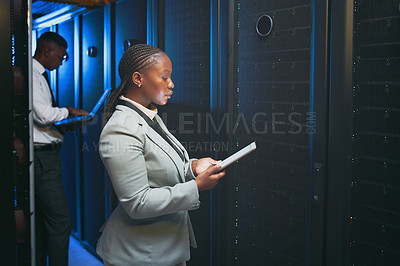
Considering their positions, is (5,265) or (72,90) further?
(72,90)

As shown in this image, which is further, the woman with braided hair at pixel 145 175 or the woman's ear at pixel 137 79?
the woman's ear at pixel 137 79

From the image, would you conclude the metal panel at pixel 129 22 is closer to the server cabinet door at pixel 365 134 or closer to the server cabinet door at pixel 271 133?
the server cabinet door at pixel 271 133

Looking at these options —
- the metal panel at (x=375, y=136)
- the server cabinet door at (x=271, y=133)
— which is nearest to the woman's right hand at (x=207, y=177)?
the server cabinet door at (x=271, y=133)

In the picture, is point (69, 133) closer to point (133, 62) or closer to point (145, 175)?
point (133, 62)

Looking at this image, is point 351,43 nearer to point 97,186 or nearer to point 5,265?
point 5,265

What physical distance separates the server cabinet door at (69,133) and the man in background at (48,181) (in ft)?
2.71

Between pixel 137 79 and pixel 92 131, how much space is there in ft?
6.05

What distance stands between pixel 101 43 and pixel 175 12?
1043mm

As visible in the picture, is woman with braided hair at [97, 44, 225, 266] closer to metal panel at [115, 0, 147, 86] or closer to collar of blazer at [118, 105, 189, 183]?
collar of blazer at [118, 105, 189, 183]

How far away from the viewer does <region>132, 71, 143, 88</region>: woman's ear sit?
160 centimetres

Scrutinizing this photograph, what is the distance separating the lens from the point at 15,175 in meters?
2.16

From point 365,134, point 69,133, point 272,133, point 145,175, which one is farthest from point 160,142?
point 69,133

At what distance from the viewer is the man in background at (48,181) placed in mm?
2744

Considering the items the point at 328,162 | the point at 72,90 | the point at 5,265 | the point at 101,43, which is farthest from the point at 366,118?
the point at 72,90
